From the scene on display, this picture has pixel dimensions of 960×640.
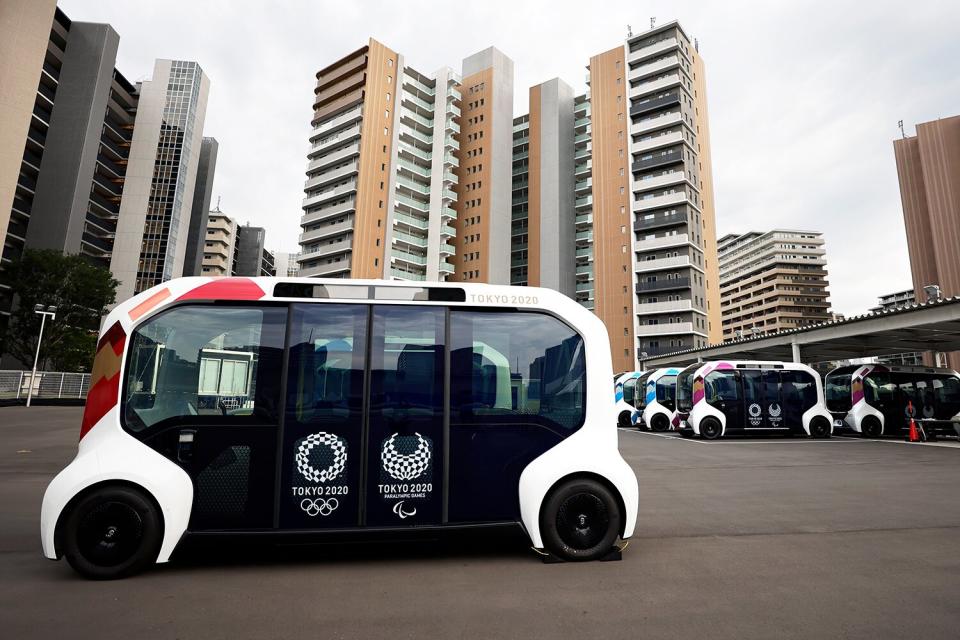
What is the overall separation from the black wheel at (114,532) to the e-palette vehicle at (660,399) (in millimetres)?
20947

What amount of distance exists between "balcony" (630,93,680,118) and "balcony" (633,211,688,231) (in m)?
11.8

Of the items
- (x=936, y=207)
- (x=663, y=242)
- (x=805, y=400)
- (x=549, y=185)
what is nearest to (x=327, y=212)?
(x=549, y=185)

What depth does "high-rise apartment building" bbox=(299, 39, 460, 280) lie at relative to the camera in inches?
2290

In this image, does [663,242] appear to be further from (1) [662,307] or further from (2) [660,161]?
(2) [660,161]

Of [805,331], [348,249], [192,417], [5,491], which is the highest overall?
[348,249]

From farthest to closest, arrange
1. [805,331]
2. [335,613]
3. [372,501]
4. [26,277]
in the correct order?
[26,277], [805,331], [372,501], [335,613]

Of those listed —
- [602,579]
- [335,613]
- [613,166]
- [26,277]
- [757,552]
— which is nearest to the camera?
[335,613]

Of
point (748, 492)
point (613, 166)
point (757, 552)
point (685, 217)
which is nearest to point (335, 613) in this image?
point (757, 552)

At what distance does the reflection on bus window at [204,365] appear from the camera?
4.00 m

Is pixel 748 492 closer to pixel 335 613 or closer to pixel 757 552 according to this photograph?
pixel 757 552

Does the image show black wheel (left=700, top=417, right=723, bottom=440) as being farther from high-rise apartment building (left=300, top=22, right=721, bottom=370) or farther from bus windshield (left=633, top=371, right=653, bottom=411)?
high-rise apartment building (left=300, top=22, right=721, bottom=370)

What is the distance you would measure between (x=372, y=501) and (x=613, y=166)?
192ft

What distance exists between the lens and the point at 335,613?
3.17 m

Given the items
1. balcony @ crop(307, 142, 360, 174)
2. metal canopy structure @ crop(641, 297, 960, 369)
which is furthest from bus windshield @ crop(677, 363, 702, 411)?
balcony @ crop(307, 142, 360, 174)
